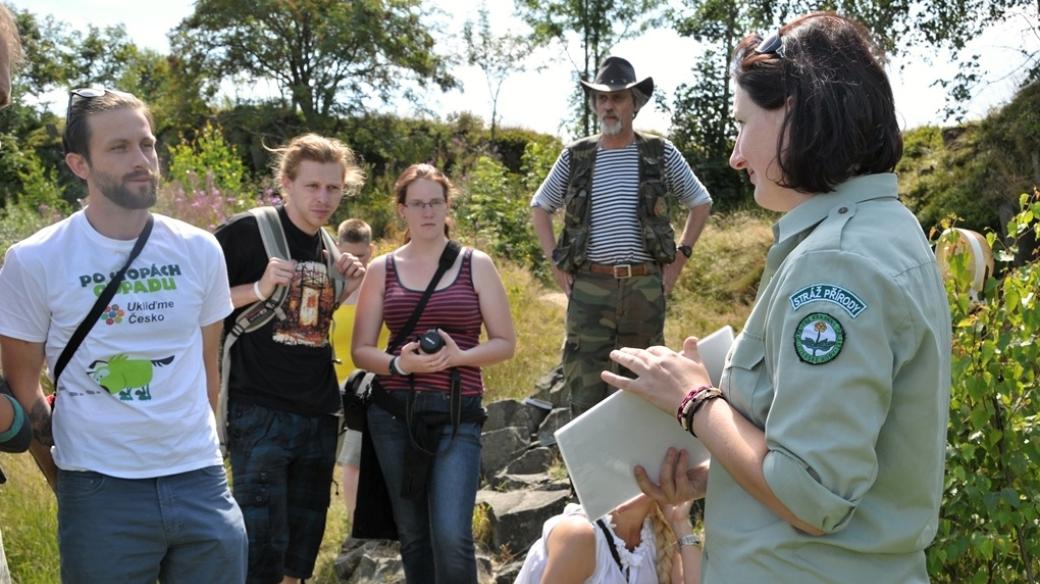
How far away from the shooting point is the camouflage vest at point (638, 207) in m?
5.60

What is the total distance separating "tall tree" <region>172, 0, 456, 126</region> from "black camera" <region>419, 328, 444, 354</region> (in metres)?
21.3

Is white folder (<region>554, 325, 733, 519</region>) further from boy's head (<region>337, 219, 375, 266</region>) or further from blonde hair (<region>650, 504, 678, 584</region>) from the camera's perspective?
boy's head (<region>337, 219, 375, 266</region>)

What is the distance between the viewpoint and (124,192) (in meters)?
2.93

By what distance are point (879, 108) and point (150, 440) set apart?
2.09 m

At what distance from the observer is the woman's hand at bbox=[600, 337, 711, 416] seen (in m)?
1.89

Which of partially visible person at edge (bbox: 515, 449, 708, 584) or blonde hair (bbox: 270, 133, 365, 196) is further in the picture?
blonde hair (bbox: 270, 133, 365, 196)

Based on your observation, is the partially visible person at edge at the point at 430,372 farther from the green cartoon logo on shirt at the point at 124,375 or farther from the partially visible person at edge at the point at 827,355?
the partially visible person at edge at the point at 827,355

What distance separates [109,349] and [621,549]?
71.3 inches

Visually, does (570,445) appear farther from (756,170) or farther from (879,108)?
(879,108)

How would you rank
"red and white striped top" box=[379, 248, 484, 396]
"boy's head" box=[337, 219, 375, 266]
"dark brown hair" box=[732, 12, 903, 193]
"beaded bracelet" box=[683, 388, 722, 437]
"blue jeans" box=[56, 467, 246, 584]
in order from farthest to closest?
"boy's head" box=[337, 219, 375, 266] → "red and white striped top" box=[379, 248, 484, 396] → "blue jeans" box=[56, 467, 246, 584] → "beaded bracelet" box=[683, 388, 722, 437] → "dark brown hair" box=[732, 12, 903, 193]

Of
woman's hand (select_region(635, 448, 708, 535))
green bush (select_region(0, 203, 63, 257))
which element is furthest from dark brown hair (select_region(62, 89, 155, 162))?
green bush (select_region(0, 203, 63, 257))

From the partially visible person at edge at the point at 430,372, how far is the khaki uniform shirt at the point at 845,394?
2294 mm

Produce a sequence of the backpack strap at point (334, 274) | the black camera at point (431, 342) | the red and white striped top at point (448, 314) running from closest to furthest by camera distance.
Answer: the black camera at point (431, 342) < the backpack strap at point (334, 274) < the red and white striped top at point (448, 314)

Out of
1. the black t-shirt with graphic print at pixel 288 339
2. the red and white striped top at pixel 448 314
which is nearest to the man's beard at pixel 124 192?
the black t-shirt with graphic print at pixel 288 339
